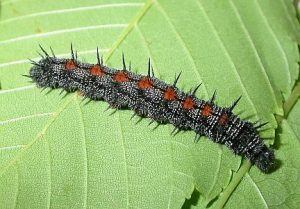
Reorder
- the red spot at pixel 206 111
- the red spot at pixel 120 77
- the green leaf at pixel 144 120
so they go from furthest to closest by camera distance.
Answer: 1. the red spot at pixel 120 77
2. the red spot at pixel 206 111
3. the green leaf at pixel 144 120

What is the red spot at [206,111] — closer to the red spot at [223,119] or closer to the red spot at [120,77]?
the red spot at [223,119]

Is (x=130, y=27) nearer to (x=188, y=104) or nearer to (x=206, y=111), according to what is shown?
(x=188, y=104)

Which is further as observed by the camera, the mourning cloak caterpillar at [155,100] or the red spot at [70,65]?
the red spot at [70,65]

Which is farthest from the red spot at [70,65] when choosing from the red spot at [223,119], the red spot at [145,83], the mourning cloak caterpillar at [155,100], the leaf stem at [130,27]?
the red spot at [223,119]

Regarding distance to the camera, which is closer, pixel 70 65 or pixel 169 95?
pixel 169 95

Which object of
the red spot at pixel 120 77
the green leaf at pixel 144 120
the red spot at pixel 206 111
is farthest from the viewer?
the red spot at pixel 120 77

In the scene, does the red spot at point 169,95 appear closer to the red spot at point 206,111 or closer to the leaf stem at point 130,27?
the red spot at point 206,111

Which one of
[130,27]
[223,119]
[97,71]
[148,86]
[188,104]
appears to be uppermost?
[130,27]

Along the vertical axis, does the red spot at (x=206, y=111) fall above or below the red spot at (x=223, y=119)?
above

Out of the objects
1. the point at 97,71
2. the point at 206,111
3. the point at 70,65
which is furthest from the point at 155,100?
the point at 70,65

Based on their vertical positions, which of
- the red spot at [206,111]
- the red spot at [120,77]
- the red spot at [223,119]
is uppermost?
the red spot at [120,77]
